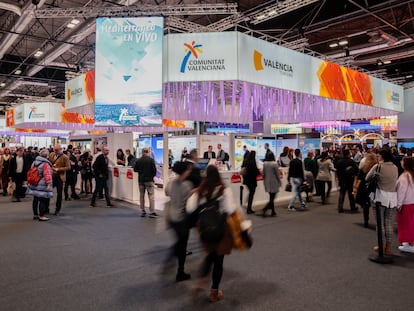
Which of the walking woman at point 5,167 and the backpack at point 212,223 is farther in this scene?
the walking woman at point 5,167

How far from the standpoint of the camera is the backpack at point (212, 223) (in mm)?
2787

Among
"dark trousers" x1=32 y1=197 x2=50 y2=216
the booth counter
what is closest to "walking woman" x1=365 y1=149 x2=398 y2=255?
the booth counter

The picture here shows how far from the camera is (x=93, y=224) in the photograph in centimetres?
609

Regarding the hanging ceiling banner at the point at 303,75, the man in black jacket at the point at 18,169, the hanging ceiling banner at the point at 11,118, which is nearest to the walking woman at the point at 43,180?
the man in black jacket at the point at 18,169

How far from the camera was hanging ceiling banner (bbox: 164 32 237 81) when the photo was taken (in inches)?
247

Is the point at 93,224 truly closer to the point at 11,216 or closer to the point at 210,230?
the point at 11,216

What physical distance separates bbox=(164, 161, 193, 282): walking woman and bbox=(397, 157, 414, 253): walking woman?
284cm

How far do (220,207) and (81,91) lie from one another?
291 inches

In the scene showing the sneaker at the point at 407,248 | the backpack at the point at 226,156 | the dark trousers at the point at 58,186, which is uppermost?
the backpack at the point at 226,156

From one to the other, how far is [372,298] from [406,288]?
51 cm

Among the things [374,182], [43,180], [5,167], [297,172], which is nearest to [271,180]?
[297,172]

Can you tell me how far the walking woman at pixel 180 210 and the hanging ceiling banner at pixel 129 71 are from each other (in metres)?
3.28

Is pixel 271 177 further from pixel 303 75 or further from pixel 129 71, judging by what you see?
pixel 129 71

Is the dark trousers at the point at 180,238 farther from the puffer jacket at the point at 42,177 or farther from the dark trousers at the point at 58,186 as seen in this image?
the dark trousers at the point at 58,186
